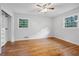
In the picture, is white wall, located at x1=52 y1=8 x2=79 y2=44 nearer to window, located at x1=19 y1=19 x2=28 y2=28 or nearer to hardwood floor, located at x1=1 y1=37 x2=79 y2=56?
hardwood floor, located at x1=1 y1=37 x2=79 y2=56

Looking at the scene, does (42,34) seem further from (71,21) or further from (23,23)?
(71,21)

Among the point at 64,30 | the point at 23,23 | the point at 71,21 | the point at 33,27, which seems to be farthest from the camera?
the point at 33,27

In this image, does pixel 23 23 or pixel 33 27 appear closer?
pixel 23 23

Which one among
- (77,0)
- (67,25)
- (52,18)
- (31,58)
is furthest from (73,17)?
(31,58)

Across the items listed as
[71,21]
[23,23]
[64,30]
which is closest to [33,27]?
[23,23]

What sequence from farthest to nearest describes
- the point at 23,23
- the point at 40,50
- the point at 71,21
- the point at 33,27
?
the point at 33,27
the point at 23,23
the point at 71,21
the point at 40,50

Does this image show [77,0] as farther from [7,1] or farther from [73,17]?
[73,17]

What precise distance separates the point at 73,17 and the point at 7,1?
3.50 meters

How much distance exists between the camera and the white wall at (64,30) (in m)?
4.34

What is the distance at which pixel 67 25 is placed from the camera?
513 cm

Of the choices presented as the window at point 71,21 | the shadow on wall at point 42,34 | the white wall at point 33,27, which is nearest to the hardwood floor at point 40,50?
the window at point 71,21

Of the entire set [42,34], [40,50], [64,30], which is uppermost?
[64,30]

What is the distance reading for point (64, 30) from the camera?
→ 5367 mm

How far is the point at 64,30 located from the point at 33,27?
187cm
